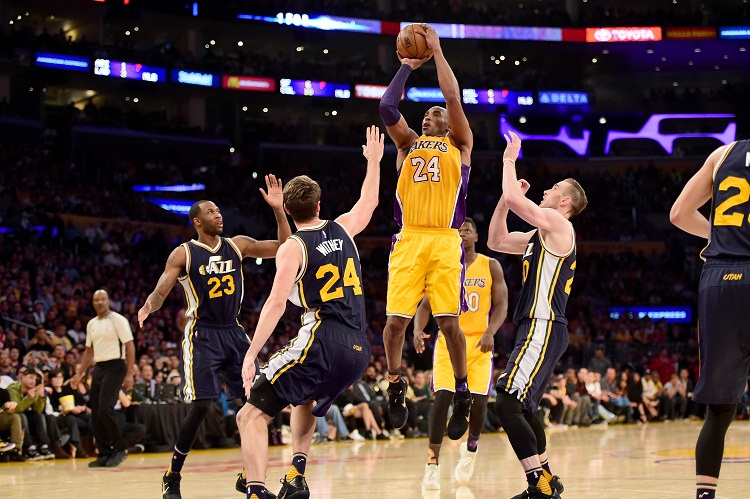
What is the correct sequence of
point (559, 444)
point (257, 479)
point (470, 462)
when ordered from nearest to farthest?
point (257, 479), point (470, 462), point (559, 444)

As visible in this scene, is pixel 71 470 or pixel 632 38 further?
pixel 632 38

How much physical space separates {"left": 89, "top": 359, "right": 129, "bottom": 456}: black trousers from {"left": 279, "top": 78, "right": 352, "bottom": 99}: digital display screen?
87.4 feet

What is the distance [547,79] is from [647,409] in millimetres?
21434

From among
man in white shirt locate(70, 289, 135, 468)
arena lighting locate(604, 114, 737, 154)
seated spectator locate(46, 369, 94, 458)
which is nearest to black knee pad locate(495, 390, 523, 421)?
man in white shirt locate(70, 289, 135, 468)

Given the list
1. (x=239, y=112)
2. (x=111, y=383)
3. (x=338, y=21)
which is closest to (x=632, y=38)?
(x=338, y=21)

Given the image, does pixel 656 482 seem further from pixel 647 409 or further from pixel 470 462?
pixel 647 409

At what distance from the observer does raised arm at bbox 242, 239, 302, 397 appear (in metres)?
6.20

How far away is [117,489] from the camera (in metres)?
9.60

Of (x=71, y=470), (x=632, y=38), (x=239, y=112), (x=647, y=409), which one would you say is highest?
(x=632, y=38)

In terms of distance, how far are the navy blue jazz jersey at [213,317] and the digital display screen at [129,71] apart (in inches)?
1046

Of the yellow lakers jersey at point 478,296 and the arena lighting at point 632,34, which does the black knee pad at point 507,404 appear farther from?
the arena lighting at point 632,34

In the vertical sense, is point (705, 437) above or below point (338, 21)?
below

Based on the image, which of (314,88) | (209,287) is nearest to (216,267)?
(209,287)

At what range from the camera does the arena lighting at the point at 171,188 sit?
112 feet
